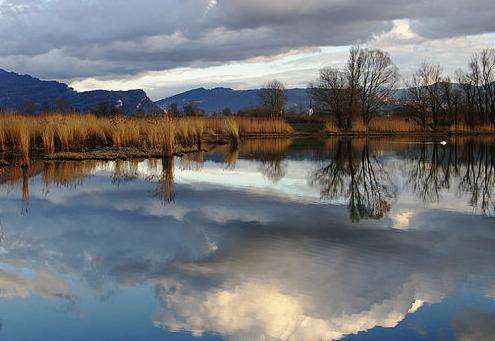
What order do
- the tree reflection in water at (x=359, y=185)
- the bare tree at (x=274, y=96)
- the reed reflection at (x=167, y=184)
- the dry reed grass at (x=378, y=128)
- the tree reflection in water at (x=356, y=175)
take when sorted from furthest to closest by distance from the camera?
the bare tree at (x=274, y=96)
the dry reed grass at (x=378, y=128)
the reed reflection at (x=167, y=184)
the tree reflection in water at (x=356, y=175)
the tree reflection in water at (x=359, y=185)

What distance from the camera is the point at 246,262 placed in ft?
21.4

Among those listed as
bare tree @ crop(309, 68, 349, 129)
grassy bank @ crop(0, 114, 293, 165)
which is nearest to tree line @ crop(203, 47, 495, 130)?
bare tree @ crop(309, 68, 349, 129)

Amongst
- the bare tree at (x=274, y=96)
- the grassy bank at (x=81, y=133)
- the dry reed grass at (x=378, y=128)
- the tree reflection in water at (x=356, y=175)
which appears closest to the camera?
the tree reflection in water at (x=356, y=175)

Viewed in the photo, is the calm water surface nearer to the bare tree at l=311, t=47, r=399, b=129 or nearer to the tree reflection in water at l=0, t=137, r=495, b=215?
the tree reflection in water at l=0, t=137, r=495, b=215


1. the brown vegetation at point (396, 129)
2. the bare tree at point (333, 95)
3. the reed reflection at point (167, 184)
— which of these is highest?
the bare tree at point (333, 95)

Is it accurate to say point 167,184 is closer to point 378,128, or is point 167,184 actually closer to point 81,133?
point 81,133

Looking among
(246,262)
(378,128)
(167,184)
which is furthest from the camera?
(378,128)

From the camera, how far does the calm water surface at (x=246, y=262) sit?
4.77 metres

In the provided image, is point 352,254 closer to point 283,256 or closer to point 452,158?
point 283,256

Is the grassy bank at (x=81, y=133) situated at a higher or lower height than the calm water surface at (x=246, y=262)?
higher

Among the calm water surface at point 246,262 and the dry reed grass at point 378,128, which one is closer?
the calm water surface at point 246,262

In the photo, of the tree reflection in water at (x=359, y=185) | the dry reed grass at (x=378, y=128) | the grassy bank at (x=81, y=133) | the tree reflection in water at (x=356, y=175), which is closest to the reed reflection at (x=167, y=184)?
the tree reflection in water at (x=356, y=175)

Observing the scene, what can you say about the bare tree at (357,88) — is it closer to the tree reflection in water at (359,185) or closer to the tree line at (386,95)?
the tree line at (386,95)

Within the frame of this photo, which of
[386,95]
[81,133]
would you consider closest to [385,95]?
[386,95]
